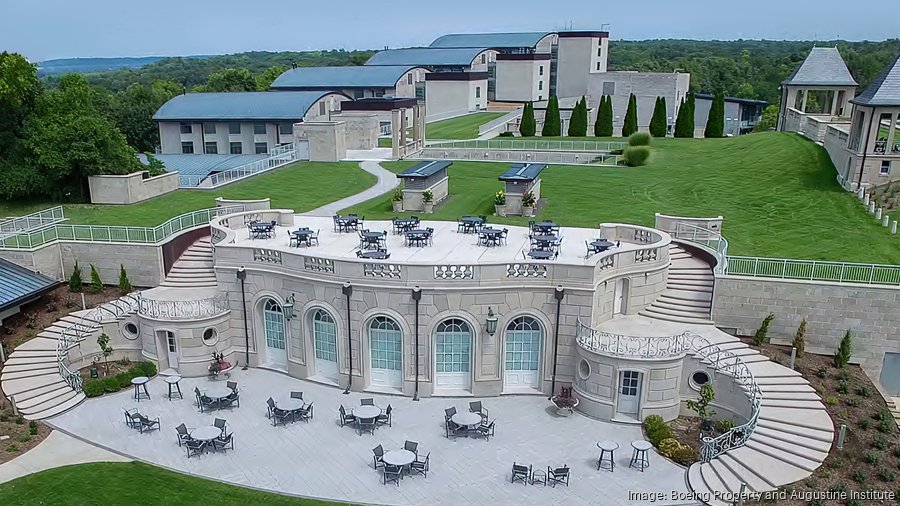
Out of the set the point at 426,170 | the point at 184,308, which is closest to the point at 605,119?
the point at 426,170

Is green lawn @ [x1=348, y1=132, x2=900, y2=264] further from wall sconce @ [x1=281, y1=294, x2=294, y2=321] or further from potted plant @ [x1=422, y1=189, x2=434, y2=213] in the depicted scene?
wall sconce @ [x1=281, y1=294, x2=294, y2=321]

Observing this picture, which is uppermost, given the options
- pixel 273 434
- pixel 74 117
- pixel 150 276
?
pixel 74 117

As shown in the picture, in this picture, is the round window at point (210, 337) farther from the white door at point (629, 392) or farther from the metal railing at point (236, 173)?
the metal railing at point (236, 173)

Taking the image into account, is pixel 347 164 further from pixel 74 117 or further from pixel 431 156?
pixel 74 117

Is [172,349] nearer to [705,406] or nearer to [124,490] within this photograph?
[124,490]

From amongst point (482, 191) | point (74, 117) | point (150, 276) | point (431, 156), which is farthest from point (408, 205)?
point (74, 117)

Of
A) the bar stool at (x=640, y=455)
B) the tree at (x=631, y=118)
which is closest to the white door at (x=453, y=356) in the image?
the bar stool at (x=640, y=455)
